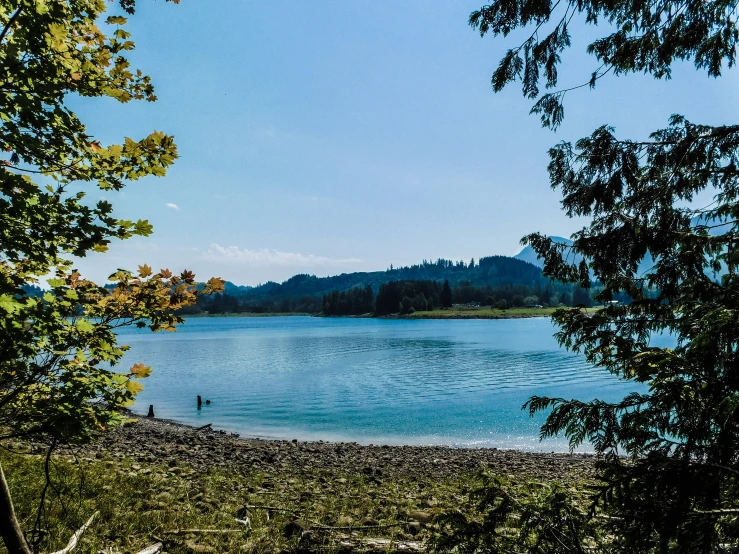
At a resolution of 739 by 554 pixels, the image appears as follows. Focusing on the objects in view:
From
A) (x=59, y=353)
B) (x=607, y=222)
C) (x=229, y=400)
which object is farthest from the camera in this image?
(x=229, y=400)

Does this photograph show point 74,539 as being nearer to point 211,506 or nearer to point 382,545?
point 211,506

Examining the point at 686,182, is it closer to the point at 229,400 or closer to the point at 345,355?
the point at 229,400

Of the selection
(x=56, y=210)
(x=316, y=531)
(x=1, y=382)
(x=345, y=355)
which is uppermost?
(x=56, y=210)

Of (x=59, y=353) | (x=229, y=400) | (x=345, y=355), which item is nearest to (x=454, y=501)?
(x=59, y=353)

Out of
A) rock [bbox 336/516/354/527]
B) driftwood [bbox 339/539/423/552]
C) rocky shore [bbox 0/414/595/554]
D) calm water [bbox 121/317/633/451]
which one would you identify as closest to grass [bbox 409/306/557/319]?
calm water [bbox 121/317/633/451]

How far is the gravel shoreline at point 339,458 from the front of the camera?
12.9 metres

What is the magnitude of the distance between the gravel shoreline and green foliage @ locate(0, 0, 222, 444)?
9264mm

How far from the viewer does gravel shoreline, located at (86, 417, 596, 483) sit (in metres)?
12.9

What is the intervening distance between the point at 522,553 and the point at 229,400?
32632 millimetres

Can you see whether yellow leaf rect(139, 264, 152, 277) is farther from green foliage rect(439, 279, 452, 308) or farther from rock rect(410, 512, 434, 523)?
green foliage rect(439, 279, 452, 308)

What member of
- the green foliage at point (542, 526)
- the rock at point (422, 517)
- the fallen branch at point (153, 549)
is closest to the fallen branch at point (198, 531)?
the fallen branch at point (153, 549)

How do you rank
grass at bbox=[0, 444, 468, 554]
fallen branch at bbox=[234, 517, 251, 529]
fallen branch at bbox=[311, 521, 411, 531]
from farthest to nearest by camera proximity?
1. fallen branch at bbox=[311, 521, 411, 531]
2. fallen branch at bbox=[234, 517, 251, 529]
3. grass at bbox=[0, 444, 468, 554]

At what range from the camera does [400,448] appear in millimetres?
19156

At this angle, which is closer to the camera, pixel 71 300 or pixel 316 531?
pixel 71 300
